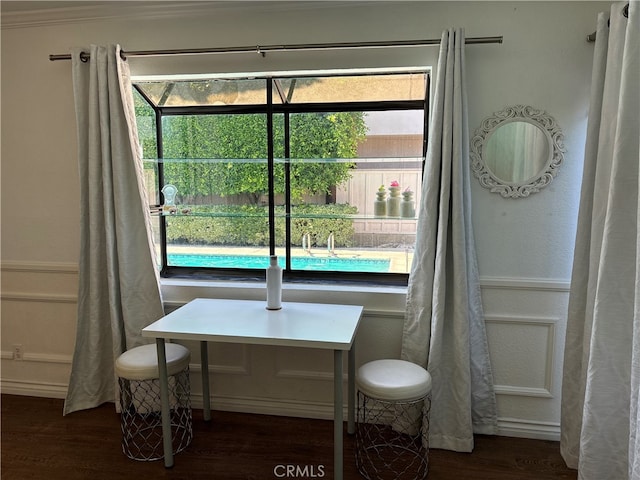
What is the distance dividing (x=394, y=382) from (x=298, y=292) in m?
0.82

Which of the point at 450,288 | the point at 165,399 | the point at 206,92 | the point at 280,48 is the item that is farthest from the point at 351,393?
the point at 206,92

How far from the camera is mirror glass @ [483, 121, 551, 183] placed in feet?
7.36

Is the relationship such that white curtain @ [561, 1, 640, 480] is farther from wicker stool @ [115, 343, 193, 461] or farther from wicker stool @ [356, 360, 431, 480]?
wicker stool @ [115, 343, 193, 461]

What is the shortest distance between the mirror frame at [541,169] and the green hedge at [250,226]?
770 mm

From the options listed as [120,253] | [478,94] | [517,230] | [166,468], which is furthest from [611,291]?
[120,253]

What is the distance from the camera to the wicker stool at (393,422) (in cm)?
195

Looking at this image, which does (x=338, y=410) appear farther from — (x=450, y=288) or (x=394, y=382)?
(x=450, y=288)

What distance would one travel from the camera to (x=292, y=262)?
277 centimetres

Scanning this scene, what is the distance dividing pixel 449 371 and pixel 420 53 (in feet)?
5.47

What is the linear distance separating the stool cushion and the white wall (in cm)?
40

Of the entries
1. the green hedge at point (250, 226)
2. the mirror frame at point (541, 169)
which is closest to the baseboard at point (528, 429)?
the mirror frame at point (541, 169)

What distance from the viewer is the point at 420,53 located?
2311mm

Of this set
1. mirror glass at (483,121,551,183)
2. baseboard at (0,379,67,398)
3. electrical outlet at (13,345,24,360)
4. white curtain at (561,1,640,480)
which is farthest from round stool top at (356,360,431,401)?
electrical outlet at (13,345,24,360)

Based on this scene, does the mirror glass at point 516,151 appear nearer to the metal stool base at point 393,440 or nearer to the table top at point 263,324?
the table top at point 263,324
